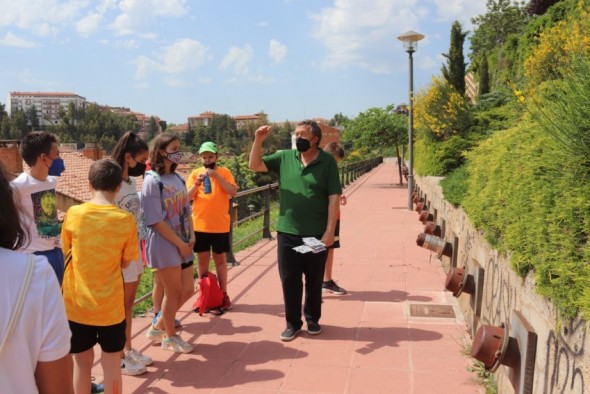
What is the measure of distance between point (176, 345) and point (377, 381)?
155cm

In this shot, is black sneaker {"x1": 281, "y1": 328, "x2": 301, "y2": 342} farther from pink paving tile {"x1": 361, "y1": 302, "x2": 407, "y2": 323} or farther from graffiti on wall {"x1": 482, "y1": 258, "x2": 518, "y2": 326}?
graffiti on wall {"x1": 482, "y1": 258, "x2": 518, "y2": 326}

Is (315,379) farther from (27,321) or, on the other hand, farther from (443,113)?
(443,113)

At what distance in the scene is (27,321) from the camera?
126 cm

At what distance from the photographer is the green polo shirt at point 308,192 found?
418 cm

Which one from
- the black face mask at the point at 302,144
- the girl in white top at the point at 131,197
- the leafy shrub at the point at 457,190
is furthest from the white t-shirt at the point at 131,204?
the leafy shrub at the point at 457,190

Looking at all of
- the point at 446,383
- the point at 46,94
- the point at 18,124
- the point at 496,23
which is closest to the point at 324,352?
the point at 446,383

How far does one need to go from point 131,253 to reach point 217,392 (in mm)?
1178

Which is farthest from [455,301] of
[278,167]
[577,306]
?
[577,306]

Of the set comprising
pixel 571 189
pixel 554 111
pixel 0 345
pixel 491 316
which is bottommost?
pixel 491 316

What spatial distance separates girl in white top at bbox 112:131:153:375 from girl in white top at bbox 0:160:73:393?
2.08 meters

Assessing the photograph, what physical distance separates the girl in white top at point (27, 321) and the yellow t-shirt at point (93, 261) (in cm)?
139

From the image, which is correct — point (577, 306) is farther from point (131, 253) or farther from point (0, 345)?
point (131, 253)

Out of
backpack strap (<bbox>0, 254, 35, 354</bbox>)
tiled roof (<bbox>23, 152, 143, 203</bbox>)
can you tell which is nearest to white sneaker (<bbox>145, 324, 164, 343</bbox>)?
backpack strap (<bbox>0, 254, 35, 354</bbox>)

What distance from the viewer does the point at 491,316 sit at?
11.2 feet
